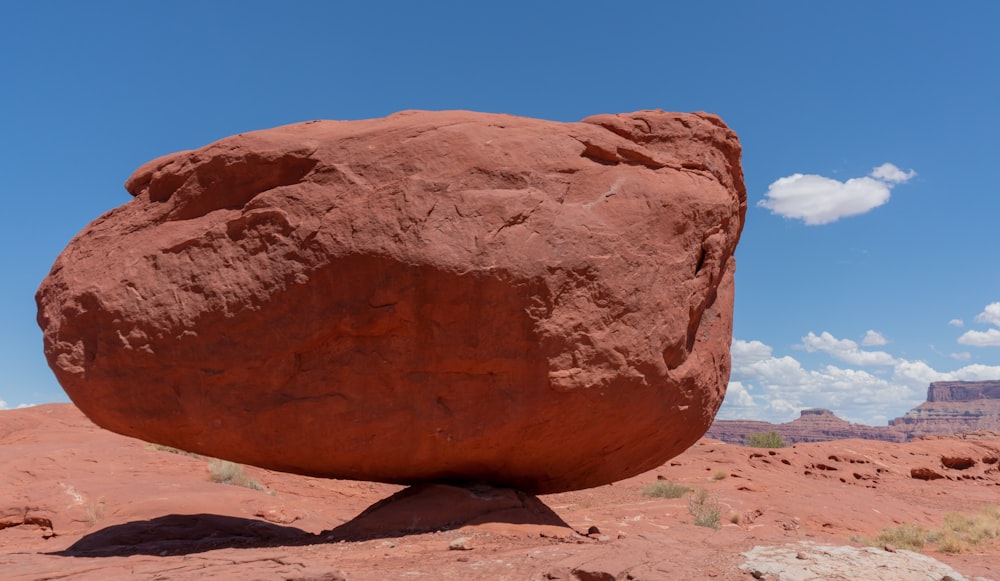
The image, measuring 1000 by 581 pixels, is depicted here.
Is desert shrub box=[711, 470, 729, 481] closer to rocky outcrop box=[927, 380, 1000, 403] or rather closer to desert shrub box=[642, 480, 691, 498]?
desert shrub box=[642, 480, 691, 498]

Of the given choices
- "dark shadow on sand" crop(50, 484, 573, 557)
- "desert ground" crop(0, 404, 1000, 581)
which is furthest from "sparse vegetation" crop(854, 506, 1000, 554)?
"dark shadow on sand" crop(50, 484, 573, 557)

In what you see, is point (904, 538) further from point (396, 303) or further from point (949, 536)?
point (396, 303)

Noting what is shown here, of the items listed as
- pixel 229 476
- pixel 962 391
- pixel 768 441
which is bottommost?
pixel 229 476

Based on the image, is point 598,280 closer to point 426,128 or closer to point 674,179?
point 674,179

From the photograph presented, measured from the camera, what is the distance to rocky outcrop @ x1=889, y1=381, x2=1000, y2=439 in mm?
90812

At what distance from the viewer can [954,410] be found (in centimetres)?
10469

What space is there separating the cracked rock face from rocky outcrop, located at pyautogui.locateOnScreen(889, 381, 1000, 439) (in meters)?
90.0

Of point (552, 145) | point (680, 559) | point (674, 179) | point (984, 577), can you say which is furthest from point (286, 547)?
point (984, 577)

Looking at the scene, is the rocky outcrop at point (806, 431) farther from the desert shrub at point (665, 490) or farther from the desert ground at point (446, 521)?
the desert shrub at point (665, 490)

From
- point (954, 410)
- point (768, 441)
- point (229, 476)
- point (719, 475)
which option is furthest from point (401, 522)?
point (954, 410)

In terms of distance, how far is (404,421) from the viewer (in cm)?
634

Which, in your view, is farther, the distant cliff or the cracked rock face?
the distant cliff

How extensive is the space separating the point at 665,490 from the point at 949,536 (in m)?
4.85

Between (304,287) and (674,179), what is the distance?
3383 millimetres
